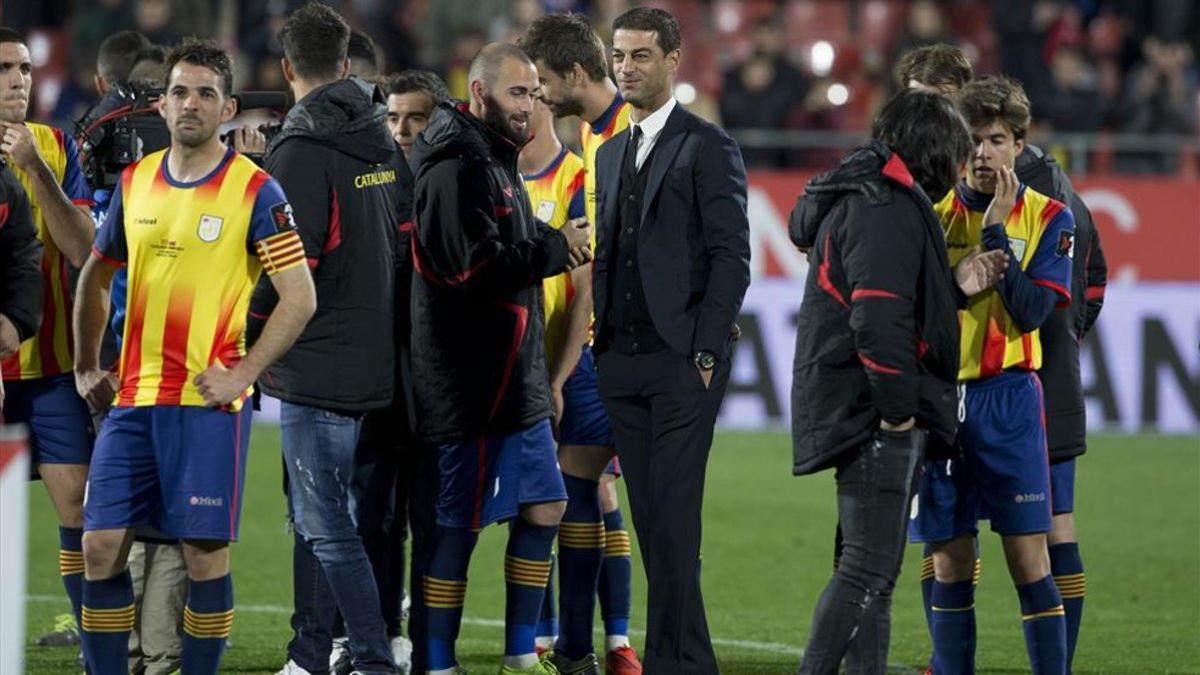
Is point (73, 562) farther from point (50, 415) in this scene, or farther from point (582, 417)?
point (582, 417)

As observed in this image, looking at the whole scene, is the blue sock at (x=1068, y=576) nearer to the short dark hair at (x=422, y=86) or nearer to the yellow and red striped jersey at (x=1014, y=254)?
the yellow and red striped jersey at (x=1014, y=254)

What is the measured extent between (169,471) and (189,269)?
63 cm

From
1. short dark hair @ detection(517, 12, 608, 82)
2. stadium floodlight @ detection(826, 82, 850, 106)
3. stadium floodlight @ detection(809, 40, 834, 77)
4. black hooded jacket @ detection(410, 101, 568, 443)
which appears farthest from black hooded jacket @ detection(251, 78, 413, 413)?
stadium floodlight @ detection(809, 40, 834, 77)

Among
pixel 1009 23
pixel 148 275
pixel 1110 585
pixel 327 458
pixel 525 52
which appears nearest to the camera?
pixel 148 275

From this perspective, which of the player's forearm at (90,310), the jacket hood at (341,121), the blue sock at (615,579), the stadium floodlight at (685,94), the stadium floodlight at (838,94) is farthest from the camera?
the stadium floodlight at (838,94)

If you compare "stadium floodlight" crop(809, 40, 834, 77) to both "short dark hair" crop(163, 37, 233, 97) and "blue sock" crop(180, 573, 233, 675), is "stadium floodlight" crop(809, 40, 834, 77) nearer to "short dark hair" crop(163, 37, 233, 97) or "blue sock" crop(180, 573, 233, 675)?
"short dark hair" crop(163, 37, 233, 97)

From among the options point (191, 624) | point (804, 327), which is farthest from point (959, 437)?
point (191, 624)

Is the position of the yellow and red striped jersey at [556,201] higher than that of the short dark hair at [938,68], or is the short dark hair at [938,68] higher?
the short dark hair at [938,68]

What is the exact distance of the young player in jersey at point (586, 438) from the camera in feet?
24.7

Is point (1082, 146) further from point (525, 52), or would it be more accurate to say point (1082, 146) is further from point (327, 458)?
point (327, 458)

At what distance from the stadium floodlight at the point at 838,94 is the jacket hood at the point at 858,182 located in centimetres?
1280

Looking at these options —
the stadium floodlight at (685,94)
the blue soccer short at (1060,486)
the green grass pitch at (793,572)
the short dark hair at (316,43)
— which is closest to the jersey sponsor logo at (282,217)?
the short dark hair at (316,43)

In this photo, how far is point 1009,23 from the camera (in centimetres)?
1988

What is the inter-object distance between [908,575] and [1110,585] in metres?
1.05
